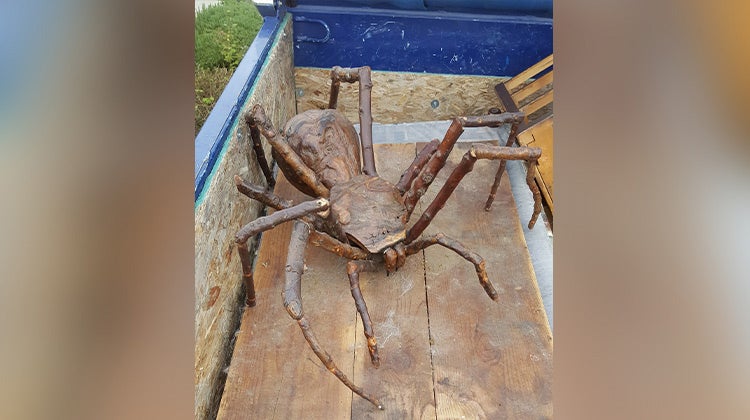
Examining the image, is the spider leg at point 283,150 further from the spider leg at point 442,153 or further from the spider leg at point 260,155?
the spider leg at point 442,153

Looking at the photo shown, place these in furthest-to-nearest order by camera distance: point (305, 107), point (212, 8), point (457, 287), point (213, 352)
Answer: point (212, 8), point (305, 107), point (457, 287), point (213, 352)

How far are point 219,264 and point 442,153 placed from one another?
89cm

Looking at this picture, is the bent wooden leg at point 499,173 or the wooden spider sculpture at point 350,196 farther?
the bent wooden leg at point 499,173

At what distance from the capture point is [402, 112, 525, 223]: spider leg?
7.27ft

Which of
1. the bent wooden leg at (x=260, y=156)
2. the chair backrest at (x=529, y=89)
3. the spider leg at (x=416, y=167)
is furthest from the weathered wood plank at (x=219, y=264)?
the chair backrest at (x=529, y=89)

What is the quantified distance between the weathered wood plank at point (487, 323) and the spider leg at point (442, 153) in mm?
260

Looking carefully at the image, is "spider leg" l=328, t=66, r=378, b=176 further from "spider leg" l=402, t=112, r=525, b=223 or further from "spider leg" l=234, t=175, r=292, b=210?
"spider leg" l=234, t=175, r=292, b=210

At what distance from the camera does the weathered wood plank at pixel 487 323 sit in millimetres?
1858

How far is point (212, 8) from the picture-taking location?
17.4 ft

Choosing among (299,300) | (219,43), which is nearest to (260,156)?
(299,300)

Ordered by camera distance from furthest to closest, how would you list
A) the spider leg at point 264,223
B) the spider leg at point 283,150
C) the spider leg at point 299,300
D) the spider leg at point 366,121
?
1. the spider leg at point 366,121
2. the spider leg at point 283,150
3. the spider leg at point 264,223
4. the spider leg at point 299,300
